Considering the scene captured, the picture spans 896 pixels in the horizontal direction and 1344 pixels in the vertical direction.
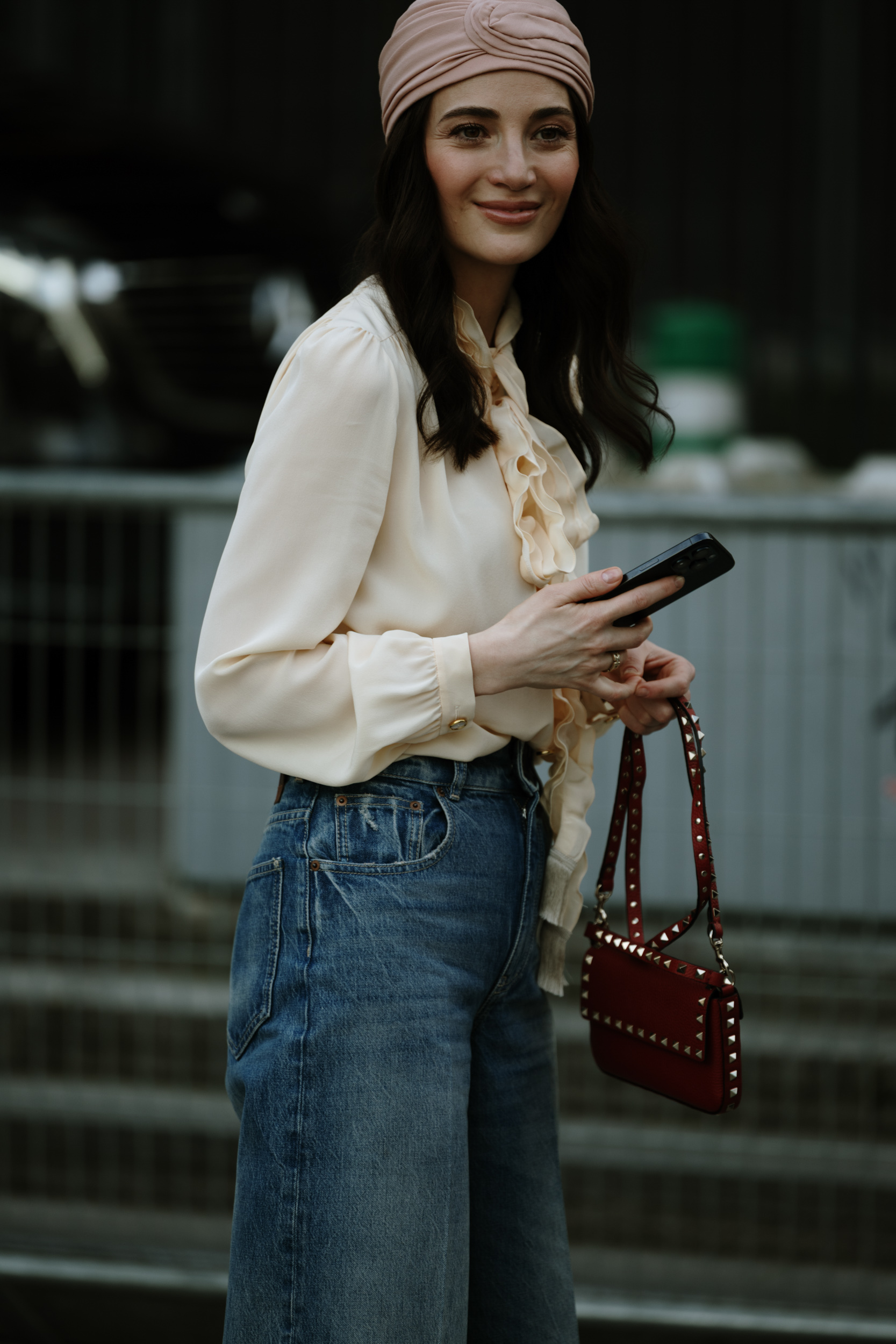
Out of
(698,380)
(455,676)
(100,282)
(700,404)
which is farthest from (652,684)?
(100,282)

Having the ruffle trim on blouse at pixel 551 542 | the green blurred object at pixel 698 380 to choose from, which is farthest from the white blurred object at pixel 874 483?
the ruffle trim on blouse at pixel 551 542

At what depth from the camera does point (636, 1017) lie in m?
1.55

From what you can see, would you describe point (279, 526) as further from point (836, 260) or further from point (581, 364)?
point (836, 260)

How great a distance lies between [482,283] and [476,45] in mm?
245

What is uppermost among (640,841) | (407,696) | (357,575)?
(357,575)

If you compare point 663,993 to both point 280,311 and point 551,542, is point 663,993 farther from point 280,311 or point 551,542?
point 280,311

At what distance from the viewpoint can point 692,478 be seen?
3.95 metres

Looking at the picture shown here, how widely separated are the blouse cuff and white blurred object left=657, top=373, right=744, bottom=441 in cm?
362

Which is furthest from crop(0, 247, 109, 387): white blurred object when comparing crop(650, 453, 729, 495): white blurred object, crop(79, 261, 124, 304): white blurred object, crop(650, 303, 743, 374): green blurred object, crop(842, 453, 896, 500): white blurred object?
crop(842, 453, 896, 500): white blurred object

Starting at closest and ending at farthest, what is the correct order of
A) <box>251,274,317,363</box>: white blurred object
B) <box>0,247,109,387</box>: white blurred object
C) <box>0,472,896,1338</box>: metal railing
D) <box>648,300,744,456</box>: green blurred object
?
<box>0,472,896,1338</box>: metal railing < <box>648,300,744,456</box>: green blurred object < <box>0,247,109,387</box>: white blurred object < <box>251,274,317,363</box>: white blurred object

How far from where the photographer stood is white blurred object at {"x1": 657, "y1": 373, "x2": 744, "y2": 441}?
16.1 feet

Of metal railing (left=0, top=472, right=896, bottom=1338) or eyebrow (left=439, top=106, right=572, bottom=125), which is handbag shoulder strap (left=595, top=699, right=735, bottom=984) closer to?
eyebrow (left=439, top=106, right=572, bottom=125)

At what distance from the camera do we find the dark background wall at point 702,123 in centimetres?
845

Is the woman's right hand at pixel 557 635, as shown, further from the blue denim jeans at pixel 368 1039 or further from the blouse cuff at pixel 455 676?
the blue denim jeans at pixel 368 1039
